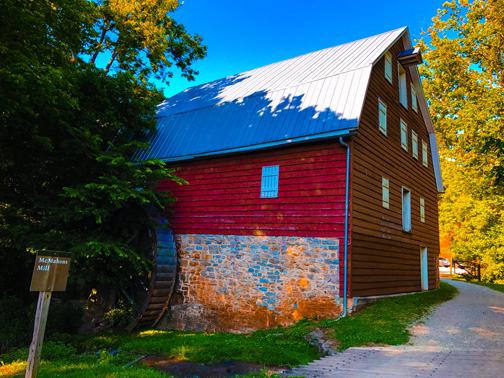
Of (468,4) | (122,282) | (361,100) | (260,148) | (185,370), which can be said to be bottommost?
(185,370)

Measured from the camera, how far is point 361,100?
35.4 ft

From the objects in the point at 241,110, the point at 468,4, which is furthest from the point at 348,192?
the point at 468,4

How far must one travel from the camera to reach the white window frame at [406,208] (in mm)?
14336

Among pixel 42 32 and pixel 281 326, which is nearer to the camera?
pixel 42 32

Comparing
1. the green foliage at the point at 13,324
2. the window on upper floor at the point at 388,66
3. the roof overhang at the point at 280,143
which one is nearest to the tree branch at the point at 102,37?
A: the roof overhang at the point at 280,143

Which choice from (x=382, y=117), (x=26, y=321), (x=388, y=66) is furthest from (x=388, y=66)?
(x=26, y=321)

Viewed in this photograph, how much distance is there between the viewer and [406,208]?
14656 mm

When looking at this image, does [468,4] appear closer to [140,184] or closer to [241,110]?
[241,110]

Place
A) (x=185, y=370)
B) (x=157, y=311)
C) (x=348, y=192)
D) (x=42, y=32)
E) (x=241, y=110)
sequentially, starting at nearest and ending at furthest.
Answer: (x=185, y=370) < (x=42, y=32) < (x=348, y=192) < (x=157, y=311) < (x=241, y=110)

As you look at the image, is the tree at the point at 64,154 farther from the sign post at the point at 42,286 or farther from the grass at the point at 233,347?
the sign post at the point at 42,286

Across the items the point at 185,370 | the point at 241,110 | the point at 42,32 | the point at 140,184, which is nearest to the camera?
the point at 185,370

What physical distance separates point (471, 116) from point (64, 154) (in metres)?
20.9

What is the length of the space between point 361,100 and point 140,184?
7115 mm

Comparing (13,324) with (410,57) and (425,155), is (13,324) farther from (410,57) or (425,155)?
(425,155)
